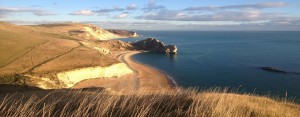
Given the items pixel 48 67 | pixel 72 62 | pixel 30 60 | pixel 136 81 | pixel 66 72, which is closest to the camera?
pixel 66 72

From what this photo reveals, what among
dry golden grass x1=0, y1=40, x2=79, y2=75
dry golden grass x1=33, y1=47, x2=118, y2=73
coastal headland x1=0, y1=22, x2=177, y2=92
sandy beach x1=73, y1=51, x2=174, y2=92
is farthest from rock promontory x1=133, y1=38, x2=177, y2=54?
dry golden grass x1=0, y1=40, x2=79, y2=75

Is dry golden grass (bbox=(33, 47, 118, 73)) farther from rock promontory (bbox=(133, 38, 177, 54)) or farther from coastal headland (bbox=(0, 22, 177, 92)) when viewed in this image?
rock promontory (bbox=(133, 38, 177, 54))

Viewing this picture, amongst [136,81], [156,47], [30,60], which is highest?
[30,60]

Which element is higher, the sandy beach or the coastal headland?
the coastal headland

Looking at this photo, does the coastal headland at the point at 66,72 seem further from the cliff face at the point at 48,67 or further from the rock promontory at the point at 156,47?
the rock promontory at the point at 156,47

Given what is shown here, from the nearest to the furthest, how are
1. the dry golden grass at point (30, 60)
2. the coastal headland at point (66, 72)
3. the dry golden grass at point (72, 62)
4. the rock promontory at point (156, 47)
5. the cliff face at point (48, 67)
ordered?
the cliff face at point (48, 67) → the coastal headland at point (66, 72) → the dry golden grass at point (30, 60) → the dry golden grass at point (72, 62) → the rock promontory at point (156, 47)

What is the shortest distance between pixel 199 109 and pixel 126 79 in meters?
57.9

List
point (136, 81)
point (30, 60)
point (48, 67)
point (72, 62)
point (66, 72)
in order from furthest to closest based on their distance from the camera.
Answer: point (72, 62) → point (30, 60) → point (136, 81) → point (48, 67) → point (66, 72)

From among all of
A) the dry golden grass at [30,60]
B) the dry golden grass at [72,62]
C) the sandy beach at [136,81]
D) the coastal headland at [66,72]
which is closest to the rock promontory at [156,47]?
the coastal headland at [66,72]

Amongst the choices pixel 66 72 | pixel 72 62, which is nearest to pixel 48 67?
pixel 66 72

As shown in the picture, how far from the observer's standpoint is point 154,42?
138m

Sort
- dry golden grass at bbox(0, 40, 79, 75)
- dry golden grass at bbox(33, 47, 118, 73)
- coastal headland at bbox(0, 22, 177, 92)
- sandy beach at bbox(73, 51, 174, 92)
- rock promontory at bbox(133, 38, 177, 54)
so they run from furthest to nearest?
rock promontory at bbox(133, 38, 177, 54), sandy beach at bbox(73, 51, 174, 92), dry golden grass at bbox(33, 47, 118, 73), dry golden grass at bbox(0, 40, 79, 75), coastal headland at bbox(0, 22, 177, 92)

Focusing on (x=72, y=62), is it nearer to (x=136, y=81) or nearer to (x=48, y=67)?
(x=48, y=67)

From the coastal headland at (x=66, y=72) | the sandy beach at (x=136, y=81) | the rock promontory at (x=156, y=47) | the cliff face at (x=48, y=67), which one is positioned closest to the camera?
the cliff face at (x=48, y=67)
